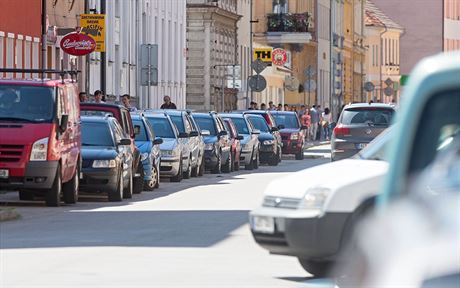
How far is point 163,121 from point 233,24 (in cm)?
4858

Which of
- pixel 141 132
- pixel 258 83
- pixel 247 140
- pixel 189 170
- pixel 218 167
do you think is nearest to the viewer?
pixel 141 132

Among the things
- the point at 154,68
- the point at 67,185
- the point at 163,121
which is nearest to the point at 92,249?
the point at 67,185

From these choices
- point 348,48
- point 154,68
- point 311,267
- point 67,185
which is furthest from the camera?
point 348,48

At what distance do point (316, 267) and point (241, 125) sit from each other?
119ft

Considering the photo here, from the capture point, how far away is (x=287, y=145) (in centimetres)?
5784

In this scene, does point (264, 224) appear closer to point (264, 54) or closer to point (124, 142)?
point (124, 142)

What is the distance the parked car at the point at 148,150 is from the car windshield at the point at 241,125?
15.2 metres

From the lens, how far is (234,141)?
45.7 m

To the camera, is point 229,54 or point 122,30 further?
point 229,54

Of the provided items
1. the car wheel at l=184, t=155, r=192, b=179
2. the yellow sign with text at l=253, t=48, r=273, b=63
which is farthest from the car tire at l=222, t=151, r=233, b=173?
the yellow sign with text at l=253, t=48, r=273, b=63

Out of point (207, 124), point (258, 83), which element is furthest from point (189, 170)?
point (258, 83)

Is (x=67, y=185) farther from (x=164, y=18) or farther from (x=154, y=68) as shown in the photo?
(x=164, y=18)

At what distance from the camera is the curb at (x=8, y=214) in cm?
2167

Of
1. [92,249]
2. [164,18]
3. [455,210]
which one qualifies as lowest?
[92,249]
